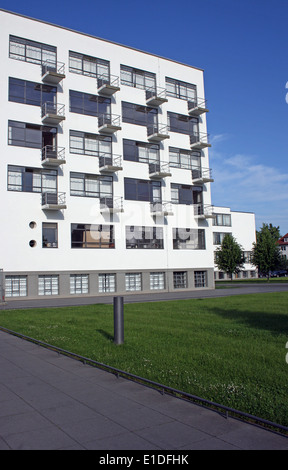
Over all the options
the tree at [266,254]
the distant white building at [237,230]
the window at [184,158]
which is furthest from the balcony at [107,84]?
the distant white building at [237,230]

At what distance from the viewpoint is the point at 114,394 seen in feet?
19.8

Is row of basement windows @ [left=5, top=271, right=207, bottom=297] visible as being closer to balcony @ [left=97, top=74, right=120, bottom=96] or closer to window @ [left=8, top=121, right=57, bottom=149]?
window @ [left=8, top=121, right=57, bottom=149]

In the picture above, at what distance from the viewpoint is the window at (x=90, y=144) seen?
34094mm

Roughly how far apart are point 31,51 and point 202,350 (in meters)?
31.4

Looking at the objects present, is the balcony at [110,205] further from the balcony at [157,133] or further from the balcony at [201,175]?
the balcony at [201,175]

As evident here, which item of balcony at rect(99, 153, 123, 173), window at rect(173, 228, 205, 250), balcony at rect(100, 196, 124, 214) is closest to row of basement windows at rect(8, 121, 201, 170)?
balcony at rect(99, 153, 123, 173)

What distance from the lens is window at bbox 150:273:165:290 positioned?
37.6 m

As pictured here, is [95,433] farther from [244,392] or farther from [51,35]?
[51,35]

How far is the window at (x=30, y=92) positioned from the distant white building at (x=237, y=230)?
150ft

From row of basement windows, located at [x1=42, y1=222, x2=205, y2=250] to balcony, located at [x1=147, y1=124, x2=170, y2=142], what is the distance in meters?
8.42

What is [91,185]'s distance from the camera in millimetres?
34562

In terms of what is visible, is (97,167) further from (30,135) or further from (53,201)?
(30,135)

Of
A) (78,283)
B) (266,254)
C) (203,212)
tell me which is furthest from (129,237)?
(266,254)
